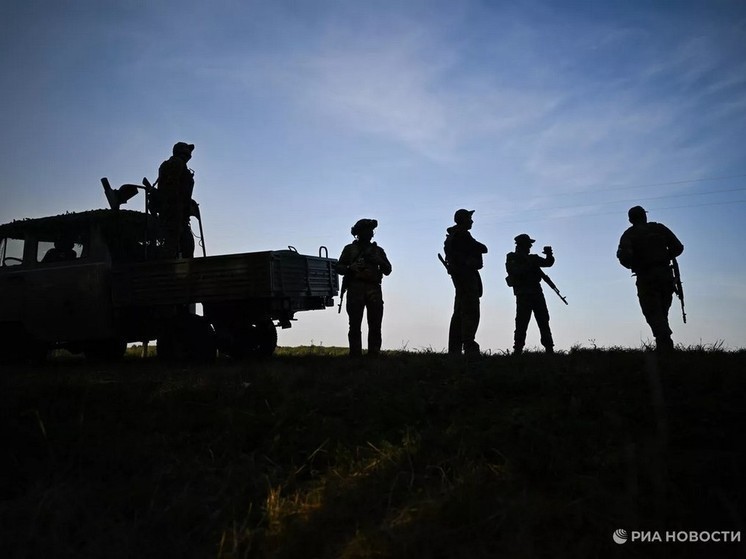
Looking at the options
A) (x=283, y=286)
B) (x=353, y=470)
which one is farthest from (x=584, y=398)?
(x=283, y=286)

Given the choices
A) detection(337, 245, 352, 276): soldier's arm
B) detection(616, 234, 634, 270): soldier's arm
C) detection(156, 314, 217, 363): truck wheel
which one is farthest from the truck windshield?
detection(616, 234, 634, 270): soldier's arm

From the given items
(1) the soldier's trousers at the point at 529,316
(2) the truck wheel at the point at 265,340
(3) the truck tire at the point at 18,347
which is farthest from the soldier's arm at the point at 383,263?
(3) the truck tire at the point at 18,347

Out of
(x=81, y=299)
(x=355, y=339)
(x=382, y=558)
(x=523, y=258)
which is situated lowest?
(x=382, y=558)

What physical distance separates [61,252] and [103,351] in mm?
1898

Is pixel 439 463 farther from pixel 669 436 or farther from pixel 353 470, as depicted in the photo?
pixel 669 436

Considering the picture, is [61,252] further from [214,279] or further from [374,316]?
[374,316]

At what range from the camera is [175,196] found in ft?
30.1

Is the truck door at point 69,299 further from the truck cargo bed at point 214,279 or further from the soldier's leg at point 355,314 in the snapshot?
the soldier's leg at point 355,314

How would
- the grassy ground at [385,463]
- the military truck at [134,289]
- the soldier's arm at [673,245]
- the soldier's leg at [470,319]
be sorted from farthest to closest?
the soldier's leg at [470,319]
the military truck at [134,289]
the soldier's arm at [673,245]
the grassy ground at [385,463]

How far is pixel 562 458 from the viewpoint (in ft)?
12.3

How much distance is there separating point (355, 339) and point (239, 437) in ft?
14.1

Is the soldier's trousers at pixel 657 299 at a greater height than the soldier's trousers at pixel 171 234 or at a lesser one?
lesser

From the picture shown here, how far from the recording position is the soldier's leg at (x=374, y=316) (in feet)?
29.1

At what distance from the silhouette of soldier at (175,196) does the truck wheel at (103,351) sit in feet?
6.96
